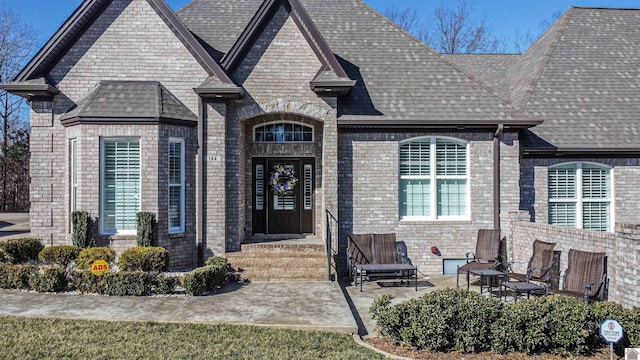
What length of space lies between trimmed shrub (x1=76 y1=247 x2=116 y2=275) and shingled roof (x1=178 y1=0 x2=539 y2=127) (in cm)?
561

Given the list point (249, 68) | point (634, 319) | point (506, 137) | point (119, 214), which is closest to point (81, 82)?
point (119, 214)

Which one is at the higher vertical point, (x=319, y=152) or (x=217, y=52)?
(x=217, y=52)

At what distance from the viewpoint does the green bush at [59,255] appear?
28.5 ft

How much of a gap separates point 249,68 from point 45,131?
200 inches

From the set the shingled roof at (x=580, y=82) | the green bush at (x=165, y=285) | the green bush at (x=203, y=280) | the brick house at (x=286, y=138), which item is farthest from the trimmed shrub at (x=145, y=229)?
the shingled roof at (x=580, y=82)

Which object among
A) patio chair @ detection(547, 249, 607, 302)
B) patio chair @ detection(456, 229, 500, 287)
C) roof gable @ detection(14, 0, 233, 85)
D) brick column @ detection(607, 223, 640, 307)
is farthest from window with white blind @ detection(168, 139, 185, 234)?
brick column @ detection(607, 223, 640, 307)

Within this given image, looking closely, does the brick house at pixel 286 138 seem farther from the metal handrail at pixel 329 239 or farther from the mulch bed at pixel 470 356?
the mulch bed at pixel 470 356

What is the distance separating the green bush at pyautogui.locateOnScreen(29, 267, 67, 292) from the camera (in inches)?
309

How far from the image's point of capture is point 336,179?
34.4 ft

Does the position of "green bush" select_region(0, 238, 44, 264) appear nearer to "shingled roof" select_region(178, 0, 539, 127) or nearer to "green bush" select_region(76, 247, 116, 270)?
Answer: "green bush" select_region(76, 247, 116, 270)

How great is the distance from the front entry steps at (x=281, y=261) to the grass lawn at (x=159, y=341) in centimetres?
310

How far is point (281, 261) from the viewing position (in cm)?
974

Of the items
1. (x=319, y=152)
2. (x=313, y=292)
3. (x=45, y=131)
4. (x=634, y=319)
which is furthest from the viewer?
(x=319, y=152)

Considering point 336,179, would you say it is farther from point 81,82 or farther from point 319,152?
point 81,82
